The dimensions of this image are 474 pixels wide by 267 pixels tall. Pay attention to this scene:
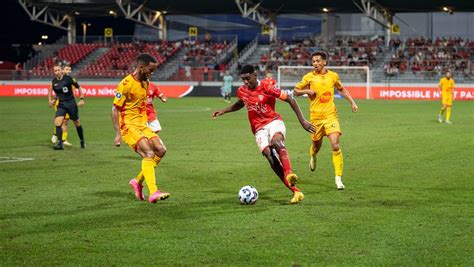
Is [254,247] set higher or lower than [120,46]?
lower

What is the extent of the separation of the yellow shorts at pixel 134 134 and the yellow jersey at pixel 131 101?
61 millimetres

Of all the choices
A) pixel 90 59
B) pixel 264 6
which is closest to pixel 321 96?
pixel 264 6

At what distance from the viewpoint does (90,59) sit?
6956 cm

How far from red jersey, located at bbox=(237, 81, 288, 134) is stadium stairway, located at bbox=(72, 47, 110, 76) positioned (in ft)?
183

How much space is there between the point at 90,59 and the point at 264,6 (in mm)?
15637

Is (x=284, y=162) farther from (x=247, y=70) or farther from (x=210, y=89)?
(x=210, y=89)

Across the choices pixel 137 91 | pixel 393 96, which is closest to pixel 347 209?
pixel 137 91

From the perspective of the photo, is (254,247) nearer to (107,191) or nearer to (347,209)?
(347,209)

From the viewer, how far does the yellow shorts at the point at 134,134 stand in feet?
38.8

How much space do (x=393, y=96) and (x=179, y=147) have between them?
36.2 metres

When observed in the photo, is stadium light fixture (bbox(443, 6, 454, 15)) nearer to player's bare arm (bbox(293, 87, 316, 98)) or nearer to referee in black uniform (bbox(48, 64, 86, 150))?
referee in black uniform (bbox(48, 64, 86, 150))

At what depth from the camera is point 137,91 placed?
11.9 metres

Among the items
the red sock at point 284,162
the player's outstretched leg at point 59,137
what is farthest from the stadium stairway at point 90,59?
the red sock at point 284,162

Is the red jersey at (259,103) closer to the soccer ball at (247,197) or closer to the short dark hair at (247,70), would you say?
the short dark hair at (247,70)
